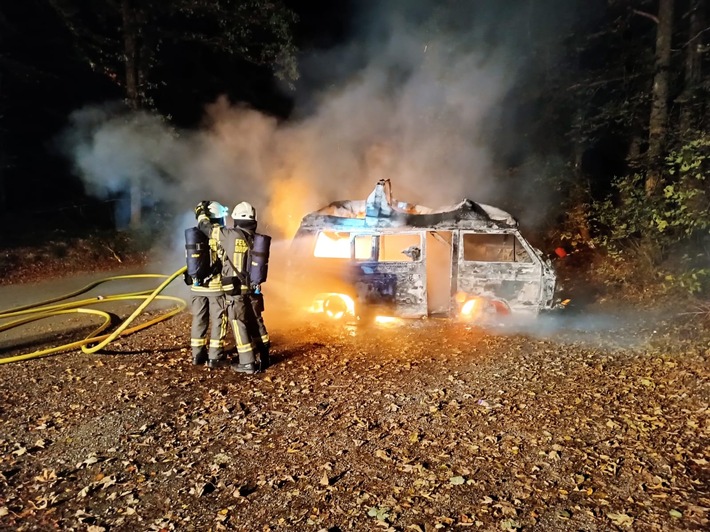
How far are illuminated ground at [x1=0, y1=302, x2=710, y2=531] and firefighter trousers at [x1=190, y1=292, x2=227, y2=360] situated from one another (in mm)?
286

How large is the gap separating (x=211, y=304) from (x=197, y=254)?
0.74 metres

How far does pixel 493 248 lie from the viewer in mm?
8438

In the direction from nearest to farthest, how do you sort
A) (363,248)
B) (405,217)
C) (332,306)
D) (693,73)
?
(405,217) → (332,306) → (363,248) → (693,73)

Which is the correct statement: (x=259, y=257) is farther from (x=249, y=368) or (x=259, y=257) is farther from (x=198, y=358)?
(x=198, y=358)

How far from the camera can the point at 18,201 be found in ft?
66.7

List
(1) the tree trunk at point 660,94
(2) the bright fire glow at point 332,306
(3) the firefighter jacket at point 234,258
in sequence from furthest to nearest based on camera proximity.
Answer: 1. (1) the tree trunk at point 660,94
2. (2) the bright fire glow at point 332,306
3. (3) the firefighter jacket at point 234,258

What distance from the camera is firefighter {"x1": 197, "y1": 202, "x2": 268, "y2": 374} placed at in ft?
20.0

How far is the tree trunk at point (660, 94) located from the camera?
10.3 meters

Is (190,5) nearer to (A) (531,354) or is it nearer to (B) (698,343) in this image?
(A) (531,354)

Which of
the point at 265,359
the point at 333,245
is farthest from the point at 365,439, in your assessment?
the point at 333,245

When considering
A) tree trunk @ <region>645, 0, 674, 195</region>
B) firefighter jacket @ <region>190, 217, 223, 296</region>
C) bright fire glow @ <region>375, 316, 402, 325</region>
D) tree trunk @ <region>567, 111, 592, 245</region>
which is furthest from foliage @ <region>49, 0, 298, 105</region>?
firefighter jacket @ <region>190, 217, 223, 296</region>

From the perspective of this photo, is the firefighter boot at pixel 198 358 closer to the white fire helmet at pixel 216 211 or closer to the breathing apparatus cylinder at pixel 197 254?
the breathing apparatus cylinder at pixel 197 254

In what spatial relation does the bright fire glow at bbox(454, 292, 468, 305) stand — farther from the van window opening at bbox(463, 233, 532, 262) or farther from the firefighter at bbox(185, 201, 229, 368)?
the firefighter at bbox(185, 201, 229, 368)

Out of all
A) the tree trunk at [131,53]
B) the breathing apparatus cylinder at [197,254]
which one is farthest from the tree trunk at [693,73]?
the tree trunk at [131,53]
